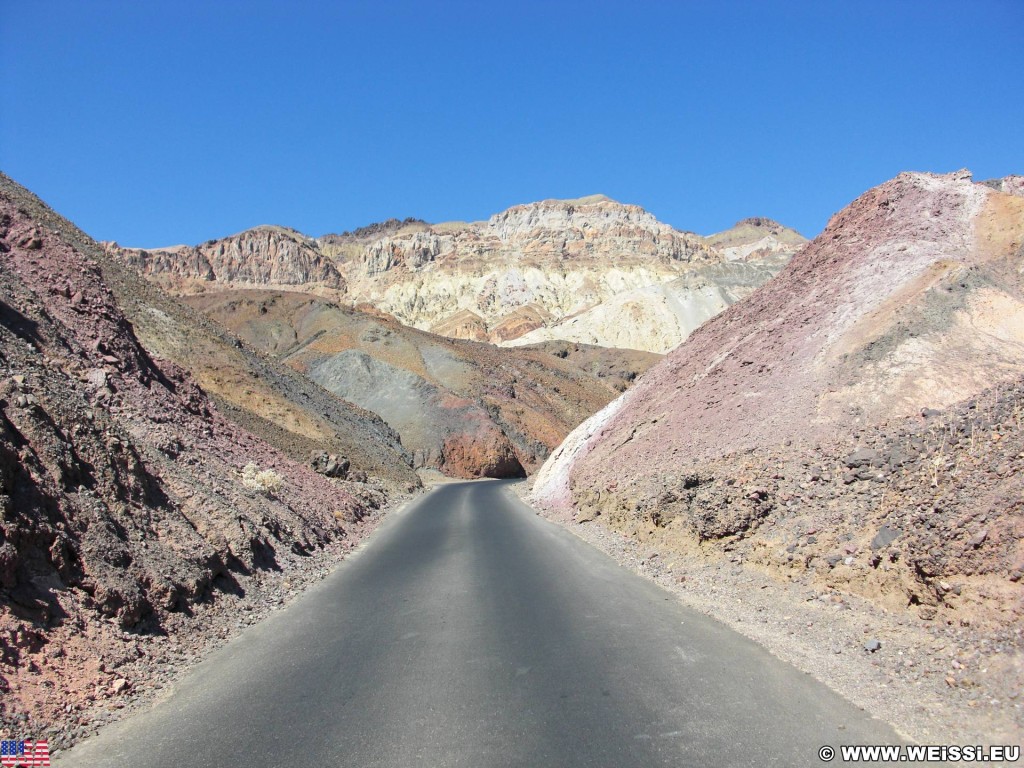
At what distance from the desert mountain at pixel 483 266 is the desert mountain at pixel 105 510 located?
98.6 meters

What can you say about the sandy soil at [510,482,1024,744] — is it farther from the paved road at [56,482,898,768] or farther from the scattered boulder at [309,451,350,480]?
the scattered boulder at [309,451,350,480]

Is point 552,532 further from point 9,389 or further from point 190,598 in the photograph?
point 9,389

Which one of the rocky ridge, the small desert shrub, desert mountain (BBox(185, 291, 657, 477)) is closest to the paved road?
the rocky ridge

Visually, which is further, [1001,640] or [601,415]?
[601,415]

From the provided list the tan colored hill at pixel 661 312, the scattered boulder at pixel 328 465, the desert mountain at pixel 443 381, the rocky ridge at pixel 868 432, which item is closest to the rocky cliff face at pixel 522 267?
the tan colored hill at pixel 661 312

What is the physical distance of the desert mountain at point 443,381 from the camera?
49.7m

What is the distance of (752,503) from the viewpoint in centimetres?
987

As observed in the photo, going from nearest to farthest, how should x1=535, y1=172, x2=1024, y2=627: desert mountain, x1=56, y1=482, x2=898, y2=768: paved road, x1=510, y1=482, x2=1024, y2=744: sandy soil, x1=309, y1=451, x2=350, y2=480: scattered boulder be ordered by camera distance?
x1=56, y1=482, x2=898, y2=768: paved road
x1=510, y1=482, x2=1024, y2=744: sandy soil
x1=535, y1=172, x2=1024, y2=627: desert mountain
x1=309, y1=451, x2=350, y2=480: scattered boulder

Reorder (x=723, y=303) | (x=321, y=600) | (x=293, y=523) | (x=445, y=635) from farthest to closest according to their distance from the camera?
(x=723, y=303) < (x=293, y=523) < (x=321, y=600) < (x=445, y=635)

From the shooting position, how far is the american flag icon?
14.6 ft

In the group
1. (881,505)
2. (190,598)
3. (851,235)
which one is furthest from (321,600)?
(851,235)

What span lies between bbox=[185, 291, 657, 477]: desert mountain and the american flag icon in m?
43.6

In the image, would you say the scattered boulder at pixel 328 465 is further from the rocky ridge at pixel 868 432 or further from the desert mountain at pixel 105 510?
the rocky ridge at pixel 868 432

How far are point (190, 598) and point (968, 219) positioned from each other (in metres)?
16.9
